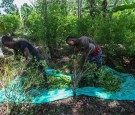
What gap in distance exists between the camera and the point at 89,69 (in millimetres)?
5809

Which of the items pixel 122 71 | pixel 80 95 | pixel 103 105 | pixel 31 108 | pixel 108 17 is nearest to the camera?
pixel 31 108

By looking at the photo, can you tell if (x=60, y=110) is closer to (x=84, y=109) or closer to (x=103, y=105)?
(x=84, y=109)

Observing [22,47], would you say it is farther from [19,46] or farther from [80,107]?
[80,107]

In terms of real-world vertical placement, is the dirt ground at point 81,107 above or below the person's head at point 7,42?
below

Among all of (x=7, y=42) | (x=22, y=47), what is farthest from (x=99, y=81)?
(x=7, y=42)

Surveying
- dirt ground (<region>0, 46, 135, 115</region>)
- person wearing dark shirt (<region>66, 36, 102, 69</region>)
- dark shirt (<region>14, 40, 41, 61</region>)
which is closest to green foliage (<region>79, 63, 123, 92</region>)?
person wearing dark shirt (<region>66, 36, 102, 69</region>)

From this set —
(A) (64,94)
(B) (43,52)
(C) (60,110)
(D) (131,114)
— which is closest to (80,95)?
(A) (64,94)

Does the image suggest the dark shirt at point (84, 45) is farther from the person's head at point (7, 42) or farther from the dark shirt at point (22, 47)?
the person's head at point (7, 42)

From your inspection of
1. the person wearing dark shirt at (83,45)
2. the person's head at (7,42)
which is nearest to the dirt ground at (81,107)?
the person wearing dark shirt at (83,45)

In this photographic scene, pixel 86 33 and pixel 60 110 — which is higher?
pixel 86 33

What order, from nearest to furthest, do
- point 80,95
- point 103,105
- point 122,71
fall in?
point 103,105
point 80,95
point 122,71

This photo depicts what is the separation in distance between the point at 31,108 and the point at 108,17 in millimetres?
4607

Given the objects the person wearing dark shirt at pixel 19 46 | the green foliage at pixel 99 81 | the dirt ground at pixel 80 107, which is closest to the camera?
the dirt ground at pixel 80 107

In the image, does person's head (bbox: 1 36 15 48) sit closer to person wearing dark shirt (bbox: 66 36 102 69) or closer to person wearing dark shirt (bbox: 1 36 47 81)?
person wearing dark shirt (bbox: 1 36 47 81)
